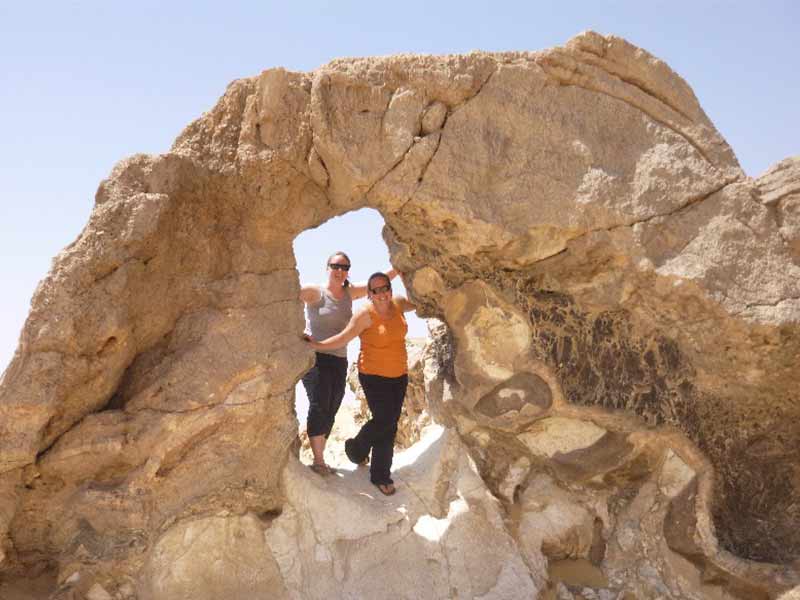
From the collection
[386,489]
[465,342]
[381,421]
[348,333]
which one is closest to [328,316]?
[348,333]

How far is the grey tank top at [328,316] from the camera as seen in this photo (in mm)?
4738

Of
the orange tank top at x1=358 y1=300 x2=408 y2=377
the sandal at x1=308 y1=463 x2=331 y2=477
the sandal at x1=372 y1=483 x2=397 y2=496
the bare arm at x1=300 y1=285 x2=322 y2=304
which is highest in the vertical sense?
the bare arm at x1=300 y1=285 x2=322 y2=304

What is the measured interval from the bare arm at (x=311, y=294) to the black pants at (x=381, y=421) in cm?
56

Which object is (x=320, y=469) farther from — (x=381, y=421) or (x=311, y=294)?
(x=311, y=294)

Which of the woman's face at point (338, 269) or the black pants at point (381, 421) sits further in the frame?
the woman's face at point (338, 269)

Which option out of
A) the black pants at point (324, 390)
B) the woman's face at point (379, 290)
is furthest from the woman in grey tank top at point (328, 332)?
the woman's face at point (379, 290)

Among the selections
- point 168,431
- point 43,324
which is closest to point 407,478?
point 168,431

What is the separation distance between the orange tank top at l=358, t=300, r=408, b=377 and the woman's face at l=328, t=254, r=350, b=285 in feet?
1.19

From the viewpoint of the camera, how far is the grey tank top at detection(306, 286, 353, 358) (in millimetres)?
4738

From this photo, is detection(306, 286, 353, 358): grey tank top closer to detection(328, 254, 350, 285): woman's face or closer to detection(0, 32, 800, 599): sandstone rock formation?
detection(328, 254, 350, 285): woman's face

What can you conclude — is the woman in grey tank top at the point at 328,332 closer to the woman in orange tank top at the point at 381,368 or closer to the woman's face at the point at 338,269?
the woman's face at the point at 338,269

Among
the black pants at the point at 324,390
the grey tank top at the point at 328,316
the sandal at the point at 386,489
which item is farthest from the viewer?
the grey tank top at the point at 328,316

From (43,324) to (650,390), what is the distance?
A: 308 cm

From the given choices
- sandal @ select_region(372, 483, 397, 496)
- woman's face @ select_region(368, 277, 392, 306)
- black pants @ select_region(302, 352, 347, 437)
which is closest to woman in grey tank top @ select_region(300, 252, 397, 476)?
black pants @ select_region(302, 352, 347, 437)
